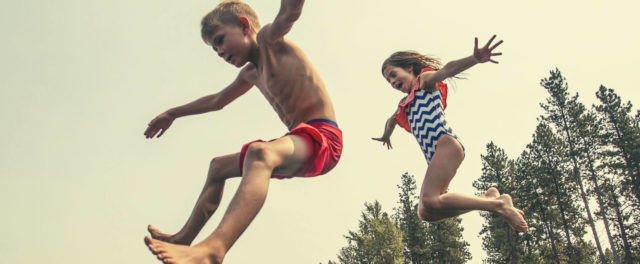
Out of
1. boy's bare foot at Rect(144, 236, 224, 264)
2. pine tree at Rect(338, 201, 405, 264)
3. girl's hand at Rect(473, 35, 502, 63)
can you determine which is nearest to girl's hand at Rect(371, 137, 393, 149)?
girl's hand at Rect(473, 35, 502, 63)

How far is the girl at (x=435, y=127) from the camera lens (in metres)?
4.23

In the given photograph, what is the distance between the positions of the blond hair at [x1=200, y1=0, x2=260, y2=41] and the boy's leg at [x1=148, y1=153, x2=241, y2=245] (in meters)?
0.92

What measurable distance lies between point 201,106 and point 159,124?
41 centimetres

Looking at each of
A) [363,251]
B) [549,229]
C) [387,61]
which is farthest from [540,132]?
[387,61]

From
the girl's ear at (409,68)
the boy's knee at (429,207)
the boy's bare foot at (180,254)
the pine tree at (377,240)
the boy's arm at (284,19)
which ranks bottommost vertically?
the boy's bare foot at (180,254)

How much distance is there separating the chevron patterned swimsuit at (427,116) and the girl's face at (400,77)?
170 millimetres

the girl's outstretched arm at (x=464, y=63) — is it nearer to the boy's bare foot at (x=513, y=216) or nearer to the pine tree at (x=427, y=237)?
the boy's bare foot at (x=513, y=216)

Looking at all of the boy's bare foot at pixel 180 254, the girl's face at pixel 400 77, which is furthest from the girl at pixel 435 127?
the boy's bare foot at pixel 180 254

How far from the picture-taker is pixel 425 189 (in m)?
4.28

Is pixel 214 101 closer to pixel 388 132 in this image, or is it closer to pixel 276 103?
pixel 276 103

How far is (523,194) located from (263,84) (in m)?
37.6

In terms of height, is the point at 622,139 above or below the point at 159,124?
above

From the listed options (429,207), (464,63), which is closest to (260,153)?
(429,207)

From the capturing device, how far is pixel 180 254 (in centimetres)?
232
